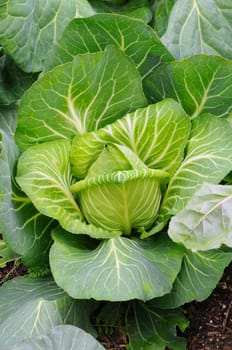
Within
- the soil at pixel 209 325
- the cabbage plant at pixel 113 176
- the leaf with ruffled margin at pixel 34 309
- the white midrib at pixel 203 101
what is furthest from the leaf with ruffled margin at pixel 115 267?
the white midrib at pixel 203 101

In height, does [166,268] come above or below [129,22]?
below

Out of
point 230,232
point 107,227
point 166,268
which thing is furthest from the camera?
point 107,227

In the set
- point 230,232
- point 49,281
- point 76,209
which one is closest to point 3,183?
point 76,209

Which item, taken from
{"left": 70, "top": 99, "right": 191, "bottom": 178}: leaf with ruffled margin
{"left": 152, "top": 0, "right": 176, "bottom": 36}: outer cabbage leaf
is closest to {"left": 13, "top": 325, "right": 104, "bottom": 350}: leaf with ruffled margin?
{"left": 70, "top": 99, "right": 191, "bottom": 178}: leaf with ruffled margin

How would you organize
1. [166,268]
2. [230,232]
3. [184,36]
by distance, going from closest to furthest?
[230,232] < [166,268] < [184,36]

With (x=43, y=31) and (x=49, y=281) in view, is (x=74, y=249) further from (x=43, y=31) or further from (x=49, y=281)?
(x=43, y=31)

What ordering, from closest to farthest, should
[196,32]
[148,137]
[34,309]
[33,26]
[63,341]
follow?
1. [63,341]
2. [34,309]
3. [148,137]
4. [196,32]
5. [33,26]

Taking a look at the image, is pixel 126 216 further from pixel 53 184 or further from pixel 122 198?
pixel 53 184

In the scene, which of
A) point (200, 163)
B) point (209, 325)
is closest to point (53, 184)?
point (200, 163)
